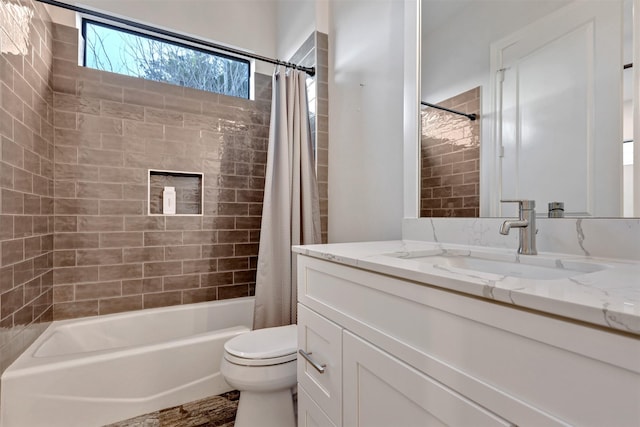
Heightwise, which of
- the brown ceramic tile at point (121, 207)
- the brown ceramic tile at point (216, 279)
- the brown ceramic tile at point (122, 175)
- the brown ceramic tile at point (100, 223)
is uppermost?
the brown ceramic tile at point (122, 175)

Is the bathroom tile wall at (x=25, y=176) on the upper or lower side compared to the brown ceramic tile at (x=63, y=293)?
upper

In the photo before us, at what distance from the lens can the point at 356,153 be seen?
190 centimetres

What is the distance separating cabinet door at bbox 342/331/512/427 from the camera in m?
0.57

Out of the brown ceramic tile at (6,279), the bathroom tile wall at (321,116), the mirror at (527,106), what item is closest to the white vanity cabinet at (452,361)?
the mirror at (527,106)

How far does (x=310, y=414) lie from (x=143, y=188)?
6.20 ft

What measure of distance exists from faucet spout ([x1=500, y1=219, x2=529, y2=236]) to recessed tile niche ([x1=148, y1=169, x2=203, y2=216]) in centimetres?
210

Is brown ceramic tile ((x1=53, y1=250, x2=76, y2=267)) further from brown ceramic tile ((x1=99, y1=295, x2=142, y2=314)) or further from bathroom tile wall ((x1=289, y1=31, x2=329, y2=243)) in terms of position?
bathroom tile wall ((x1=289, y1=31, x2=329, y2=243))

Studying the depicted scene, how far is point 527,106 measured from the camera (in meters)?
1.02

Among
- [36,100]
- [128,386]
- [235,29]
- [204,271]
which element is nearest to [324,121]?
[235,29]

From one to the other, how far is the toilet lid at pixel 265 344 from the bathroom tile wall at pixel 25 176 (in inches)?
38.7

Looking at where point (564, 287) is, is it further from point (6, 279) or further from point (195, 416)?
point (6, 279)

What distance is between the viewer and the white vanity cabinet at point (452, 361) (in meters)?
0.40

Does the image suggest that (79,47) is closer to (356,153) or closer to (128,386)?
(356,153)

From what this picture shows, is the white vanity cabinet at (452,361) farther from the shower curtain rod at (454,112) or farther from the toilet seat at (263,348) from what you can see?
the shower curtain rod at (454,112)
